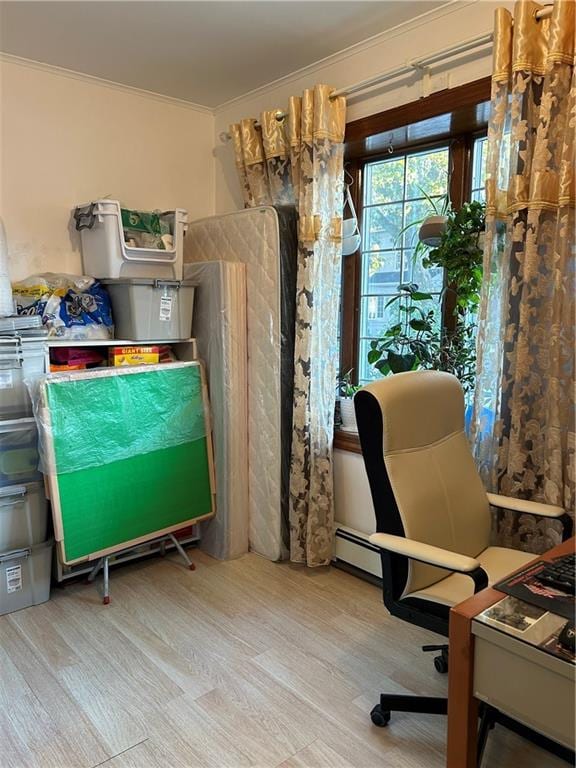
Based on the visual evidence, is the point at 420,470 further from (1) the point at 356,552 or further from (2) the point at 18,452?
(2) the point at 18,452

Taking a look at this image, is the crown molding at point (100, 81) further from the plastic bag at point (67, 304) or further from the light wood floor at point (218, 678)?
the light wood floor at point (218, 678)

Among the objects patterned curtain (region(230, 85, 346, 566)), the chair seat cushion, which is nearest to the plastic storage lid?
patterned curtain (region(230, 85, 346, 566))

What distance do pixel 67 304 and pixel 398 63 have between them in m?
1.88

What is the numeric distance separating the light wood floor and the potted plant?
761 millimetres

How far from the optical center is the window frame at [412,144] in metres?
2.32

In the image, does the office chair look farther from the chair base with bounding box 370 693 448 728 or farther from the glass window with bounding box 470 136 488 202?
the glass window with bounding box 470 136 488 202

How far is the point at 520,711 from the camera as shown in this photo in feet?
3.78

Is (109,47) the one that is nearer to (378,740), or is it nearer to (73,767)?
(73,767)

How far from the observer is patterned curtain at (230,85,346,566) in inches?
106

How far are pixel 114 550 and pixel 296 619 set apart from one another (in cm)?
92

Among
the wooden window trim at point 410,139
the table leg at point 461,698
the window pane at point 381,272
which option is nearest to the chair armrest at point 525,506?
the table leg at point 461,698

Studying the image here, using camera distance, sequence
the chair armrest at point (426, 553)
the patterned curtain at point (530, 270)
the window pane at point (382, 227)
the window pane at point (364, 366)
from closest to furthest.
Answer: the chair armrest at point (426, 553) < the patterned curtain at point (530, 270) < the window pane at point (382, 227) < the window pane at point (364, 366)

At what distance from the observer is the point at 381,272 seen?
9.77 ft

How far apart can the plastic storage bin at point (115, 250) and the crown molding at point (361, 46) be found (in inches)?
33.5
